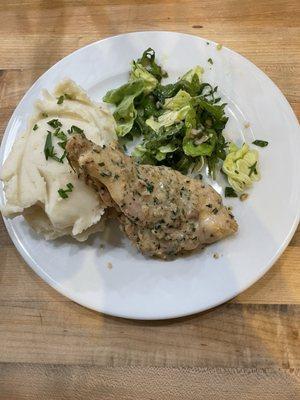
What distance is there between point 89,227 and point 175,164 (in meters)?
0.62

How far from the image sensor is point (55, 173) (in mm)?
2207

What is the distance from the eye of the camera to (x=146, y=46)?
2750 millimetres

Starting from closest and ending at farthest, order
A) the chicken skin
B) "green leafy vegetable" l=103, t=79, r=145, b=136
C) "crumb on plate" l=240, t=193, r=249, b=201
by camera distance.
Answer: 1. the chicken skin
2. "crumb on plate" l=240, t=193, r=249, b=201
3. "green leafy vegetable" l=103, t=79, r=145, b=136

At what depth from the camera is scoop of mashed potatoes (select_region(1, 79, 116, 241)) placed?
218 centimetres

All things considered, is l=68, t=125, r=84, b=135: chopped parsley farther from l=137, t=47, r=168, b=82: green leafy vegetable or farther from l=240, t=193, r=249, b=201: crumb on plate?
l=240, t=193, r=249, b=201: crumb on plate

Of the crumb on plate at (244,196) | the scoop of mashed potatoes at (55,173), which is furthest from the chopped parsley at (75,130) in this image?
the crumb on plate at (244,196)

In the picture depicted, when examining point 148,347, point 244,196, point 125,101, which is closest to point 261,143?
point 244,196

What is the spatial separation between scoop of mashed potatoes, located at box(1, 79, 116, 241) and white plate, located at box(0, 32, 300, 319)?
157mm

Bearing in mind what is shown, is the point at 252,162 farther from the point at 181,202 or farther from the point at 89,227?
the point at 89,227

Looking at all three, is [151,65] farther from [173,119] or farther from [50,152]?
[50,152]

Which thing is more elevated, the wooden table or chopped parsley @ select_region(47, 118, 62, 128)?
chopped parsley @ select_region(47, 118, 62, 128)

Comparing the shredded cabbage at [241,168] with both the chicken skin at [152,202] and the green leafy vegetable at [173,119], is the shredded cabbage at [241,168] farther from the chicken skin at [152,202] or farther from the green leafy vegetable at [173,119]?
the chicken skin at [152,202]

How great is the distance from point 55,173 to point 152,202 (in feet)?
1.71

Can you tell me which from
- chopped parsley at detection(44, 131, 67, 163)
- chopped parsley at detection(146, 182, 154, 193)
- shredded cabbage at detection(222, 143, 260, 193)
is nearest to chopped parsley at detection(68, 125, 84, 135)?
chopped parsley at detection(44, 131, 67, 163)
